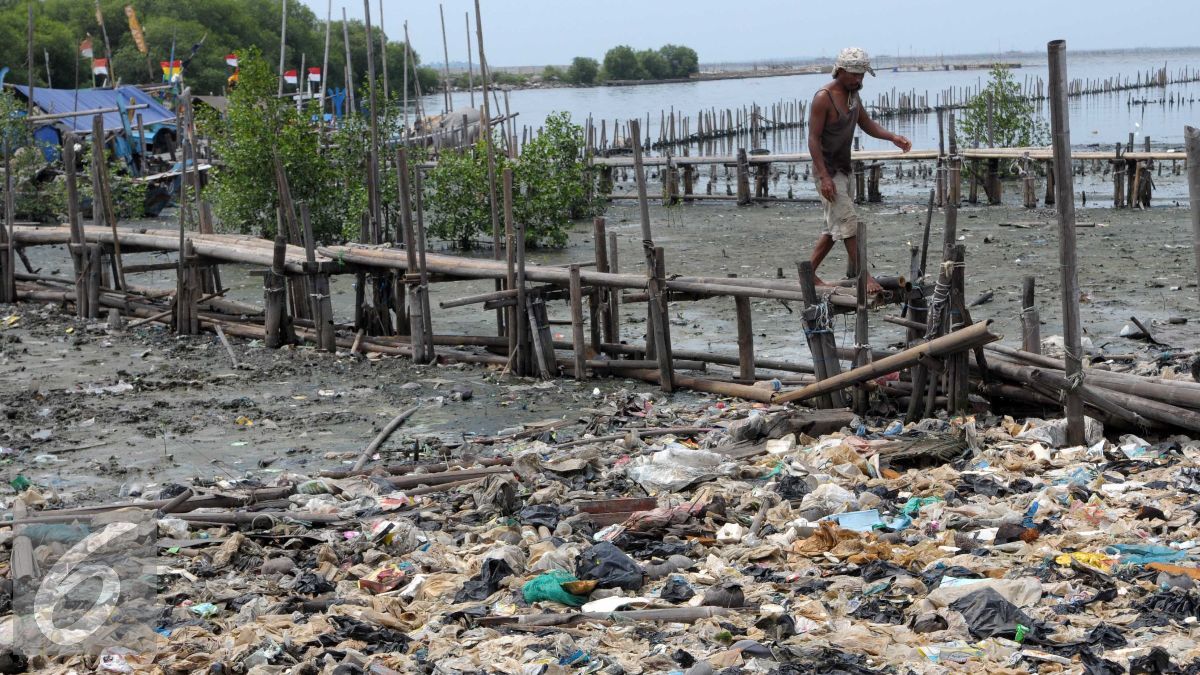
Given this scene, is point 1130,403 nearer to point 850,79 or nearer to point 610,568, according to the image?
point 850,79

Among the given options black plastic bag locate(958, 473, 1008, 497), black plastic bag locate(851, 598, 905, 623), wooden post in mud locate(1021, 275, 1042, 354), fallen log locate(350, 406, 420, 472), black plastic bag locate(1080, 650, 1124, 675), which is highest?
wooden post in mud locate(1021, 275, 1042, 354)

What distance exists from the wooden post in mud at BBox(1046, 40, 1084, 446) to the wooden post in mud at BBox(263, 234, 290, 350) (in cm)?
758

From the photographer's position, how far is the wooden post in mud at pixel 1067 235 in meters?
6.40

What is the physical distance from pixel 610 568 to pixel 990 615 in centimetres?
161

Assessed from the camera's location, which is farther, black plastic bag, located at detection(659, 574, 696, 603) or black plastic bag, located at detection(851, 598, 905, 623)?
black plastic bag, located at detection(659, 574, 696, 603)

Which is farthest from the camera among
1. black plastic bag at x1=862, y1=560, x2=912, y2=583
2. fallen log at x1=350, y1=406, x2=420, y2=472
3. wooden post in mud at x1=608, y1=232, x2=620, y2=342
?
wooden post in mud at x1=608, y1=232, x2=620, y2=342

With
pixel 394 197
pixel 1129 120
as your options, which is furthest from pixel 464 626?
pixel 1129 120

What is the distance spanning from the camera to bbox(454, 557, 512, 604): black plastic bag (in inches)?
216

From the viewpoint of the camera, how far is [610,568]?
5.51 m

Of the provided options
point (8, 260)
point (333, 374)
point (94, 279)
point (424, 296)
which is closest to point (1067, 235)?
point (424, 296)

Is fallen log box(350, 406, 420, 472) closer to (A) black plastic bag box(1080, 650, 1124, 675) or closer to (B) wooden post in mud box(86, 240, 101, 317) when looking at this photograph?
(A) black plastic bag box(1080, 650, 1124, 675)

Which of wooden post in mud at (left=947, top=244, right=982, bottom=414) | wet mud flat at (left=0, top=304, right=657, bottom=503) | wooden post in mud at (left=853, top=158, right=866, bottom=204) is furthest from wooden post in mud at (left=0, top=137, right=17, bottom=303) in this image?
wooden post in mud at (left=853, top=158, right=866, bottom=204)

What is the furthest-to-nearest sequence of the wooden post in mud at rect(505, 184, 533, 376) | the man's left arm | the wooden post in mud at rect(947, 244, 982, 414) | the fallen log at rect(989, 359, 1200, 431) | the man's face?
1. the wooden post in mud at rect(505, 184, 533, 376)
2. the man's left arm
3. the man's face
4. the wooden post in mud at rect(947, 244, 982, 414)
5. the fallen log at rect(989, 359, 1200, 431)

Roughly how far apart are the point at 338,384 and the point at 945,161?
46.9 ft
